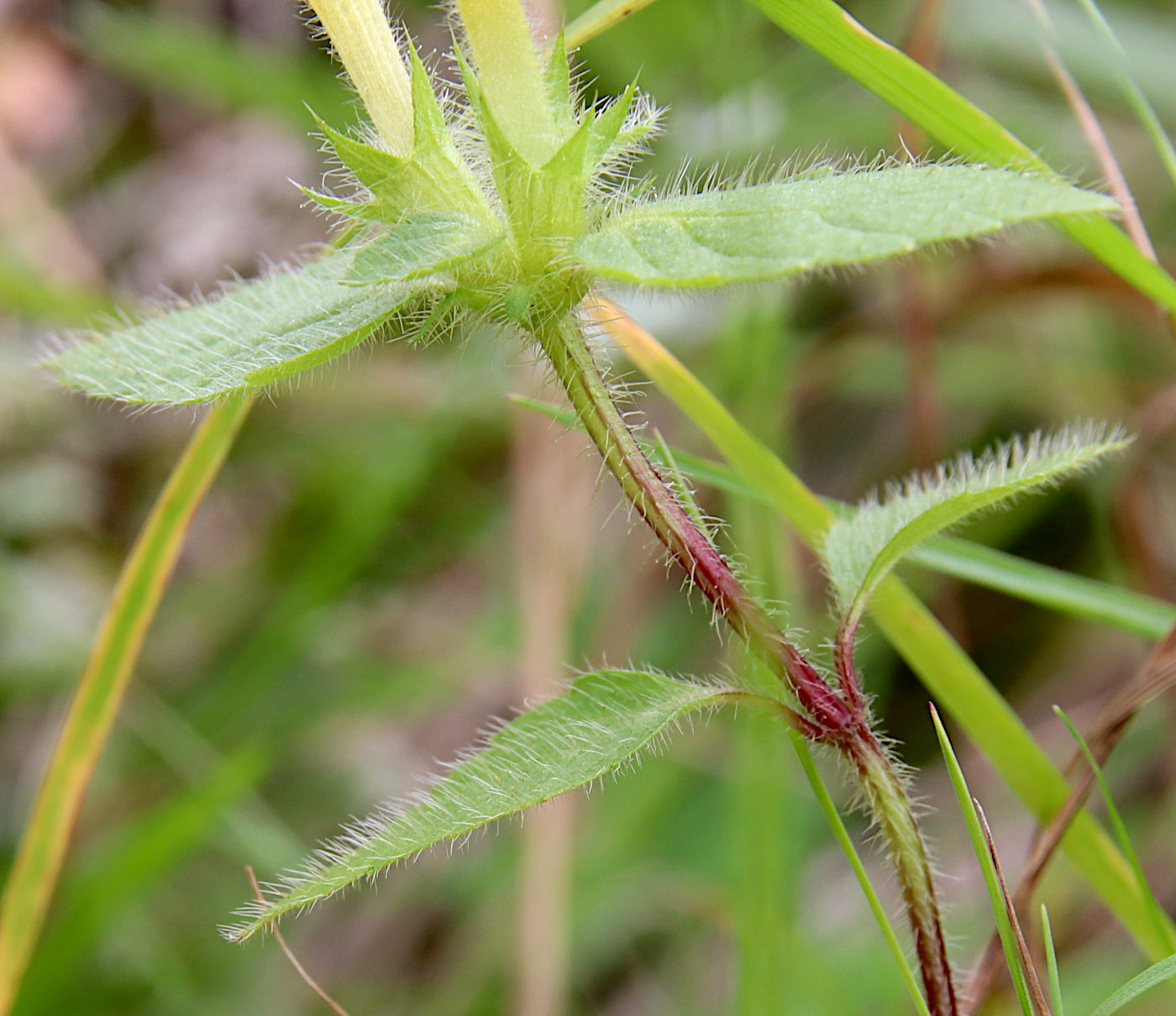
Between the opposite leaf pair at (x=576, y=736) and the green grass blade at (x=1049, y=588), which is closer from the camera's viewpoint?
the opposite leaf pair at (x=576, y=736)

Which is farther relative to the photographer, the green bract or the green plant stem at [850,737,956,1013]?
the green plant stem at [850,737,956,1013]

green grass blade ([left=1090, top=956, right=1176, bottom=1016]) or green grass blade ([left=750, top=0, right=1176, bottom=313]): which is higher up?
green grass blade ([left=750, top=0, right=1176, bottom=313])

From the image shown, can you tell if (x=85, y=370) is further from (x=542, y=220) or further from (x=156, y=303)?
(x=542, y=220)

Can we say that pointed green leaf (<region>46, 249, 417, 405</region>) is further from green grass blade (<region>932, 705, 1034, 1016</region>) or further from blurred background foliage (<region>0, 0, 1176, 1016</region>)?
blurred background foliage (<region>0, 0, 1176, 1016</region>)

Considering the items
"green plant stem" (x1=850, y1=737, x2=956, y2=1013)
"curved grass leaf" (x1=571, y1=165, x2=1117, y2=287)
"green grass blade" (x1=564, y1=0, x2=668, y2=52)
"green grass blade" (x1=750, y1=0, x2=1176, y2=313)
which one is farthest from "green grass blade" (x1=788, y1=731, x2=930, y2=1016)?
"green grass blade" (x1=564, y1=0, x2=668, y2=52)

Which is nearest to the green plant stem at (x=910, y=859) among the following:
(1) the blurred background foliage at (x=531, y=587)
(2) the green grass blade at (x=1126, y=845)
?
(2) the green grass blade at (x=1126, y=845)

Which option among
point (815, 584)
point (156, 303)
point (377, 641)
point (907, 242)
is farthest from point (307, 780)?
point (907, 242)

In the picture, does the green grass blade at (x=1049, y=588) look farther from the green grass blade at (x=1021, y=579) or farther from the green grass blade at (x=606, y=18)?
the green grass blade at (x=606, y=18)

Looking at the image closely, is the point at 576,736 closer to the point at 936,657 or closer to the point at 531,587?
the point at 936,657

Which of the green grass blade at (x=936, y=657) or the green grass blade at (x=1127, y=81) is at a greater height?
the green grass blade at (x=1127, y=81)
